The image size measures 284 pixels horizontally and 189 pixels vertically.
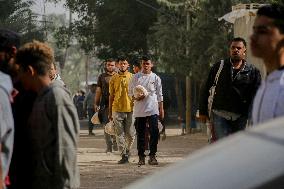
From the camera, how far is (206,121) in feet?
31.7

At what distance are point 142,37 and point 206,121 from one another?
104ft

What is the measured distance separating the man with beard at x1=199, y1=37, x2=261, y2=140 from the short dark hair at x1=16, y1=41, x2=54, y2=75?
4060 millimetres

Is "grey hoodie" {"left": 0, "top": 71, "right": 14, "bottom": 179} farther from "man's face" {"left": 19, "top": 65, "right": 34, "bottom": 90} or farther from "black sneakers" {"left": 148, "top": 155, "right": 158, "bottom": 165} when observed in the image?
"black sneakers" {"left": 148, "top": 155, "right": 158, "bottom": 165}

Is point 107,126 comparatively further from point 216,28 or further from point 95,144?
point 216,28

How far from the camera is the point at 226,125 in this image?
924cm

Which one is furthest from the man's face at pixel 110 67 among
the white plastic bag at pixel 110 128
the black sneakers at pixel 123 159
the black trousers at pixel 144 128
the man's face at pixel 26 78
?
the man's face at pixel 26 78

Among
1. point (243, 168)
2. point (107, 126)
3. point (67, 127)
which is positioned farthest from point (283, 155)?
point (107, 126)

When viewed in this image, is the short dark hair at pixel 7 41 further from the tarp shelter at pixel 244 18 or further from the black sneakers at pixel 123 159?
the tarp shelter at pixel 244 18

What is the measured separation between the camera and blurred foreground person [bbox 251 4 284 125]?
4637mm

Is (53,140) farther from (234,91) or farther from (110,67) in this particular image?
(110,67)

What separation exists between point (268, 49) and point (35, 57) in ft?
4.45

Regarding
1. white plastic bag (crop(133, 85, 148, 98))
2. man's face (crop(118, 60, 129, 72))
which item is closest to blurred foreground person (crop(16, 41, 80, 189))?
white plastic bag (crop(133, 85, 148, 98))

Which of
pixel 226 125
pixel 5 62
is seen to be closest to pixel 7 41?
pixel 5 62

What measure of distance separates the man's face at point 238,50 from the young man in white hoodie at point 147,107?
4.51 metres
